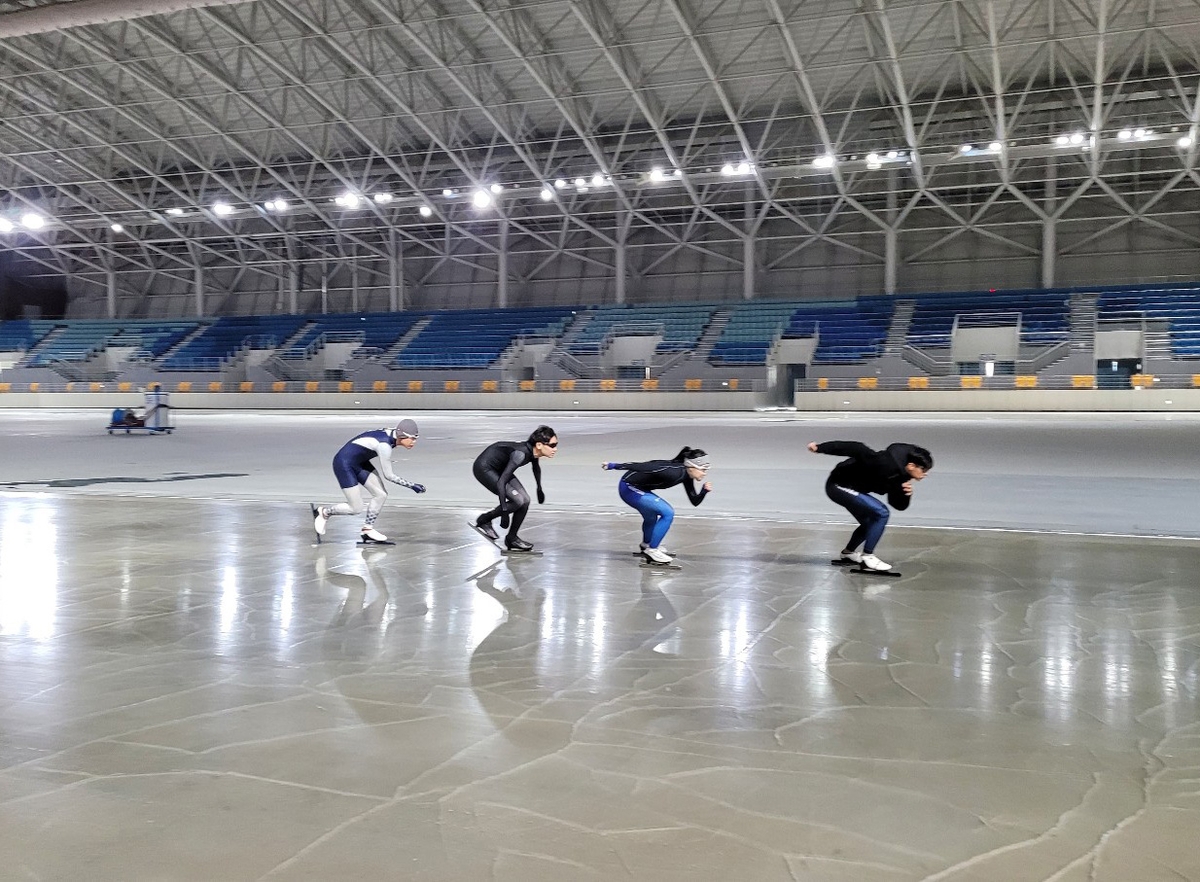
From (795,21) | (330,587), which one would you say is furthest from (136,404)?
(330,587)

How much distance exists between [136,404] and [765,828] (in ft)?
165

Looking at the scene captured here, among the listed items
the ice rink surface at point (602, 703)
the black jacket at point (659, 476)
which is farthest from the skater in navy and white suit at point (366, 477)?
the black jacket at point (659, 476)

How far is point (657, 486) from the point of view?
8820 millimetres

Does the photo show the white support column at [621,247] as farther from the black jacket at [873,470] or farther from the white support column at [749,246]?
the black jacket at [873,470]

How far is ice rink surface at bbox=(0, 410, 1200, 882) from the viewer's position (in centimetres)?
313

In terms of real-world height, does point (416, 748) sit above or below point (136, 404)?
below

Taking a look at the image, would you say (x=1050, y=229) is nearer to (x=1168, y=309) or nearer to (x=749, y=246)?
(x=1168, y=309)

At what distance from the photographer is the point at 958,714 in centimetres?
443

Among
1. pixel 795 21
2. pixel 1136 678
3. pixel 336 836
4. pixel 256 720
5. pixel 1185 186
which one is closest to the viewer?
pixel 336 836

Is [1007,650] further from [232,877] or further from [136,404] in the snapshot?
[136,404]

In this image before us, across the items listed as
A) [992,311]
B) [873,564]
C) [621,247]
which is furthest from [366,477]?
[621,247]

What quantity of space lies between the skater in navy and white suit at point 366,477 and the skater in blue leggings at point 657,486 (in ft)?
6.83

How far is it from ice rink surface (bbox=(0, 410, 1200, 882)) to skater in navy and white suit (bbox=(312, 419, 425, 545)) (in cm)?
27

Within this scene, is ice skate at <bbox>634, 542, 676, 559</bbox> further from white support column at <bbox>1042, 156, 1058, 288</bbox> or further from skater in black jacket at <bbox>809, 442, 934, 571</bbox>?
white support column at <bbox>1042, 156, 1058, 288</bbox>
